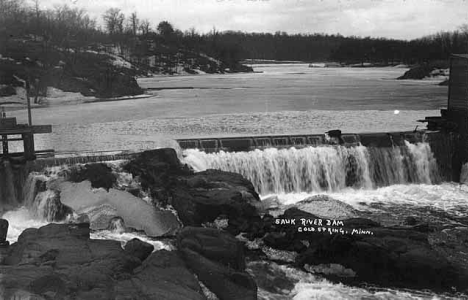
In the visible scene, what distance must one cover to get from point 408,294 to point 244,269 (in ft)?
8.10

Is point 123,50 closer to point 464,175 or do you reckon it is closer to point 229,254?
point 464,175

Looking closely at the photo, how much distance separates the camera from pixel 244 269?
7957 millimetres

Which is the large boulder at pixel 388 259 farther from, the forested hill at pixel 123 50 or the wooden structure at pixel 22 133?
the forested hill at pixel 123 50

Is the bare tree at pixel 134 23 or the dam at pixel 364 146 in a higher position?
the bare tree at pixel 134 23

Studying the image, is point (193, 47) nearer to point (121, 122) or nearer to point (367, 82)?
point (367, 82)

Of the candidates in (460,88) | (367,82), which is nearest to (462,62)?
(460,88)

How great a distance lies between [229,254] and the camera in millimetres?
7734

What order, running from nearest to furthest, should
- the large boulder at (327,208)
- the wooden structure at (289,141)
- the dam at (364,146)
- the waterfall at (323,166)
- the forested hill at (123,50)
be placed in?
the large boulder at (327,208) < the dam at (364,146) < the waterfall at (323,166) < the wooden structure at (289,141) < the forested hill at (123,50)

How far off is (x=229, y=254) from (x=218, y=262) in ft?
0.85

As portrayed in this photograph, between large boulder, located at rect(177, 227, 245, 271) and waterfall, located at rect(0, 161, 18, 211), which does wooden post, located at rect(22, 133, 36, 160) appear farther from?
large boulder, located at rect(177, 227, 245, 271)

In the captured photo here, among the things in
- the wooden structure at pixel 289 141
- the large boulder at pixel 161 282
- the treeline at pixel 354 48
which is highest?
the treeline at pixel 354 48

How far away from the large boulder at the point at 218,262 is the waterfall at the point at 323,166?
16.2 ft

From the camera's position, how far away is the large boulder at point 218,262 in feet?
22.7

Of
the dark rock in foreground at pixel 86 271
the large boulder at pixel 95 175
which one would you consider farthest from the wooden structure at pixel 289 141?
the dark rock in foreground at pixel 86 271
